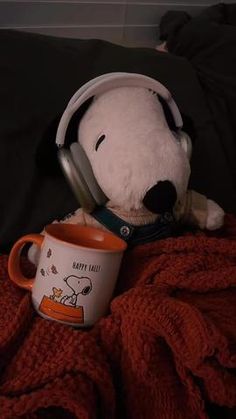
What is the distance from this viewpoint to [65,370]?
0.55m

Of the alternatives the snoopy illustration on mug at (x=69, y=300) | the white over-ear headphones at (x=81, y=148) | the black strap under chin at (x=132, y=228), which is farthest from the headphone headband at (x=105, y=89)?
the snoopy illustration on mug at (x=69, y=300)

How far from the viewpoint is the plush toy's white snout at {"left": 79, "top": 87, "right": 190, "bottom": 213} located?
634mm

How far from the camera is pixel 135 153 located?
2.09 feet

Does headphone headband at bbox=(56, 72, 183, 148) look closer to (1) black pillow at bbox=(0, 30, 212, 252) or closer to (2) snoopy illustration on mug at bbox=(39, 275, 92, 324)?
(1) black pillow at bbox=(0, 30, 212, 252)

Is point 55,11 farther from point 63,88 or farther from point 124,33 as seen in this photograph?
point 63,88

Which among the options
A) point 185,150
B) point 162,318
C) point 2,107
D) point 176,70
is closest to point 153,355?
point 162,318

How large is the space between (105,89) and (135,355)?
36 cm

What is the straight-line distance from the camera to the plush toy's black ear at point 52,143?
2.42ft

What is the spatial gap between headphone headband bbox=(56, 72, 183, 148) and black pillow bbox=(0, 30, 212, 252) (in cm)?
5

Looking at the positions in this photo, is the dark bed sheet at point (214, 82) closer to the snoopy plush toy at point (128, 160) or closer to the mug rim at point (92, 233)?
the snoopy plush toy at point (128, 160)

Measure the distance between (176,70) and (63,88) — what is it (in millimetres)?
231

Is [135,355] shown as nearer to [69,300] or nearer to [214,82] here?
[69,300]

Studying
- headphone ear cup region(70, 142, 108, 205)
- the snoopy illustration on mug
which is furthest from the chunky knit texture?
headphone ear cup region(70, 142, 108, 205)

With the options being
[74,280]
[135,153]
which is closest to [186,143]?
[135,153]
